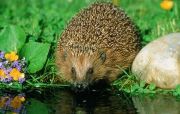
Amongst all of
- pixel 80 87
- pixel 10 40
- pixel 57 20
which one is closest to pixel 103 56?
pixel 80 87

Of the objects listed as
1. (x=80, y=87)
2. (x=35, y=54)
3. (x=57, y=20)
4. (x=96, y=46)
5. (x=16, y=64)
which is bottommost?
(x=80, y=87)

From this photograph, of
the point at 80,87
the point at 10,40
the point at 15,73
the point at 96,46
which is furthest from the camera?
the point at 10,40

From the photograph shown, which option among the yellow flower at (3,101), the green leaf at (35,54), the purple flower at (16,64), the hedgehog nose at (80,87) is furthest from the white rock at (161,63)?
the yellow flower at (3,101)

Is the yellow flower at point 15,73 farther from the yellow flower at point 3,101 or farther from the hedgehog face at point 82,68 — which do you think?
the hedgehog face at point 82,68

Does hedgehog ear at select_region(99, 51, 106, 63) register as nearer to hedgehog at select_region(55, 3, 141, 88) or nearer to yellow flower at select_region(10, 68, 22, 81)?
hedgehog at select_region(55, 3, 141, 88)

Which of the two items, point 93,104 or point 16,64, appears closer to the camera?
point 93,104

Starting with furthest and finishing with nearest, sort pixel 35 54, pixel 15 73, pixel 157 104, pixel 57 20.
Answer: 1. pixel 57 20
2. pixel 35 54
3. pixel 15 73
4. pixel 157 104

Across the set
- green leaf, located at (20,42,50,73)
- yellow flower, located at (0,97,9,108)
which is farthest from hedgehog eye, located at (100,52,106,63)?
yellow flower, located at (0,97,9,108)

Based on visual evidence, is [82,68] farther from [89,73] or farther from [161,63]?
[161,63]
